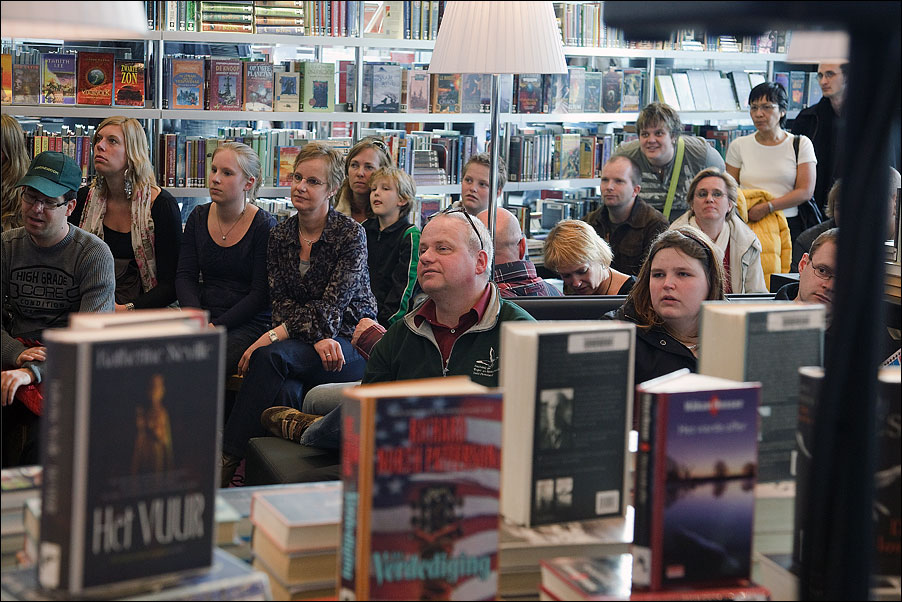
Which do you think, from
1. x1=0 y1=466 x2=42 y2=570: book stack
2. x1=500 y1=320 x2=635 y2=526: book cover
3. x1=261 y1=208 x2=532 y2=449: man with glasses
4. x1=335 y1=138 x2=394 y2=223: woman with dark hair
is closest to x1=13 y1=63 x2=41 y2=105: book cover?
x1=335 y1=138 x2=394 y2=223: woman with dark hair

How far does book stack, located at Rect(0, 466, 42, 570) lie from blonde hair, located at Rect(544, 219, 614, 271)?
2.76m

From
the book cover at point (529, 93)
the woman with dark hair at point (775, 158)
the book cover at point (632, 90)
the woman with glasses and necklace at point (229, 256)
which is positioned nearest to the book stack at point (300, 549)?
the woman with glasses and necklace at point (229, 256)

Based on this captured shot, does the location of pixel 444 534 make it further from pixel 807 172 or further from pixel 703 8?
pixel 807 172

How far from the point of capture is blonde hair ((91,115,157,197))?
460 centimetres

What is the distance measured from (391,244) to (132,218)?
44.4 inches

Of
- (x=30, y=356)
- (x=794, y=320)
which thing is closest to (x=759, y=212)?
(x=30, y=356)

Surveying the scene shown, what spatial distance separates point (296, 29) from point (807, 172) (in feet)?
10.0

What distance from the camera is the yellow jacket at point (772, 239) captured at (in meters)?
5.61

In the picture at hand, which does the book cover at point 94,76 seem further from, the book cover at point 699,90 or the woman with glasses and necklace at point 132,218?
the book cover at point 699,90

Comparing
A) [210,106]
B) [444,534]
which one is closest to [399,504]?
[444,534]

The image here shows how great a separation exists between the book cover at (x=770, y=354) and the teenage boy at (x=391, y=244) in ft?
10.6

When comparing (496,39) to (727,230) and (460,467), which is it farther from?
(727,230)

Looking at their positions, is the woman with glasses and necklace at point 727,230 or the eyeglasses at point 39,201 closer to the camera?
the eyeglasses at point 39,201

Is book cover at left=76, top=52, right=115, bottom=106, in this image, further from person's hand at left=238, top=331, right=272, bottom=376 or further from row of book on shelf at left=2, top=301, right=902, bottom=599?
row of book on shelf at left=2, top=301, right=902, bottom=599
